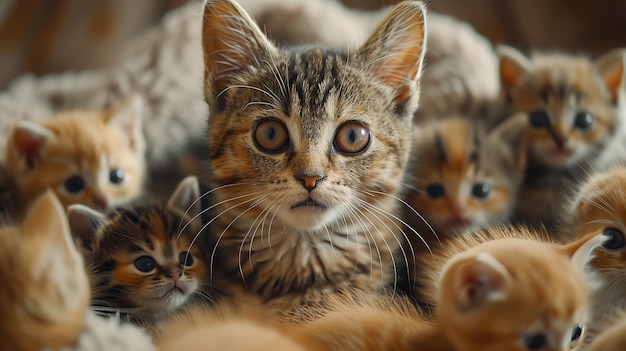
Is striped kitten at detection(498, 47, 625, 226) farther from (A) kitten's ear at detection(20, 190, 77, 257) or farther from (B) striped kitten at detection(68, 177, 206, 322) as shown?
(A) kitten's ear at detection(20, 190, 77, 257)

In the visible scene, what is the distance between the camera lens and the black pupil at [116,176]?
1010mm

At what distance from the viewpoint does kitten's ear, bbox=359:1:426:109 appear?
2.54ft

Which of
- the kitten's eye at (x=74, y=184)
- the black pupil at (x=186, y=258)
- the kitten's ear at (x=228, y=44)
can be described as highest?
the kitten's ear at (x=228, y=44)

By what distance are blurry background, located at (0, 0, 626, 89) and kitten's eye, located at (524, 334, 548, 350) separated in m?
1.19

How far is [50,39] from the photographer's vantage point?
5.29 feet

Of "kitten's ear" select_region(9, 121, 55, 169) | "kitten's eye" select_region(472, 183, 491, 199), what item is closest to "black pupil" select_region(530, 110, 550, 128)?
"kitten's eye" select_region(472, 183, 491, 199)

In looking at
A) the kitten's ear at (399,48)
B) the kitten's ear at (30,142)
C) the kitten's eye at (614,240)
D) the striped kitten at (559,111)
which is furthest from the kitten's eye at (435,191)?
the kitten's ear at (30,142)

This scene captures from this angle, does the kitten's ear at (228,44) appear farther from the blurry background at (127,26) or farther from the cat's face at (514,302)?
the blurry background at (127,26)

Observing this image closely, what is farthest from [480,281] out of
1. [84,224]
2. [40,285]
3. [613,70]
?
[613,70]

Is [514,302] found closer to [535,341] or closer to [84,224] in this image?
[535,341]

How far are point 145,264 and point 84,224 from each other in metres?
0.09

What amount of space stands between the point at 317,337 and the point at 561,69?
0.79m

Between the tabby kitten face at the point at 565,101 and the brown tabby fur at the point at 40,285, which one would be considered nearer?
the brown tabby fur at the point at 40,285

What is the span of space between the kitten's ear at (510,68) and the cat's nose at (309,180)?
2.04 ft
